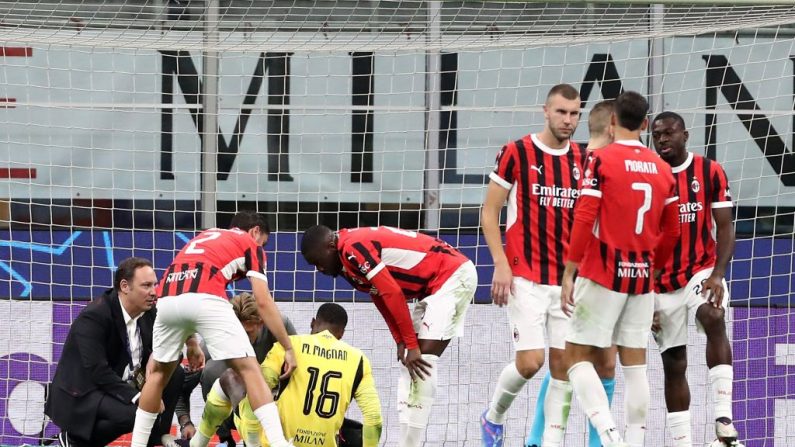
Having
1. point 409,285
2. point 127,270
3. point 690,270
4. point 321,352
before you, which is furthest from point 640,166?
point 127,270

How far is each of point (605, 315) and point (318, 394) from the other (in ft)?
6.01

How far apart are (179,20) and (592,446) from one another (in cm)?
488

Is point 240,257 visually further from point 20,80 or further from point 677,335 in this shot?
point 20,80

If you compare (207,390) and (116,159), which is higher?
(116,159)

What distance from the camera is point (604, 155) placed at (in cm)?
635

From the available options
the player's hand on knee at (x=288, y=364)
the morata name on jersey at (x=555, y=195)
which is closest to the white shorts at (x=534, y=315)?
the morata name on jersey at (x=555, y=195)

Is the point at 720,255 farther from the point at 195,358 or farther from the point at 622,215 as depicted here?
the point at 195,358

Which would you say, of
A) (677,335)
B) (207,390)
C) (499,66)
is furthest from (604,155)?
(499,66)

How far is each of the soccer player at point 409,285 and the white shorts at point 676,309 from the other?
111 centimetres

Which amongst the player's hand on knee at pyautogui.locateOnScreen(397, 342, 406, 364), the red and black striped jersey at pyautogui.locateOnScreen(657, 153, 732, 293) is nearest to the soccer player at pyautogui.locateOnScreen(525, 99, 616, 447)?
the red and black striped jersey at pyautogui.locateOnScreen(657, 153, 732, 293)

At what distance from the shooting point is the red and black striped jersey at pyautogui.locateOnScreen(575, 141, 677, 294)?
6.31 metres

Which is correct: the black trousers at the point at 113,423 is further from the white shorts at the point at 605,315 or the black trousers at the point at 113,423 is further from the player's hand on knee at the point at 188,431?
the white shorts at the point at 605,315

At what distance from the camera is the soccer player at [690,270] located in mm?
7246

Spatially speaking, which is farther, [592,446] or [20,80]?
[20,80]
